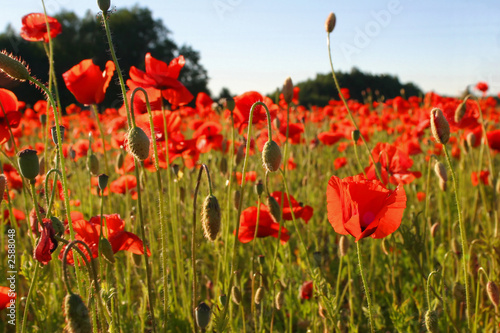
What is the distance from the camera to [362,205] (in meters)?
0.88

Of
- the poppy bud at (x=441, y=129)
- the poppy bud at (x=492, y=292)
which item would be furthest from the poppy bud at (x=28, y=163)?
the poppy bud at (x=492, y=292)

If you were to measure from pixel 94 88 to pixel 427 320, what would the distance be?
3.87ft

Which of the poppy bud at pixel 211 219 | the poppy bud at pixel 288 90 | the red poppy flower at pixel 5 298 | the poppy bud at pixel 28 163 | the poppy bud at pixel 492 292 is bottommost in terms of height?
the poppy bud at pixel 492 292

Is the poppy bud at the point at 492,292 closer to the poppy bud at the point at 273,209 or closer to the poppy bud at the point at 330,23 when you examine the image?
the poppy bud at the point at 273,209

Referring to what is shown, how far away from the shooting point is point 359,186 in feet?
2.88

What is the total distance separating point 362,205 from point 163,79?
0.72m

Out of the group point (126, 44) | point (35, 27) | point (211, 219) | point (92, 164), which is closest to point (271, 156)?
point (211, 219)

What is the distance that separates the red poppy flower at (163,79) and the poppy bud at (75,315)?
2.44 ft

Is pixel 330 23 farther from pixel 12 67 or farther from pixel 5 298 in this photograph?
pixel 5 298

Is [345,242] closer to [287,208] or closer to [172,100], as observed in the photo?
[287,208]

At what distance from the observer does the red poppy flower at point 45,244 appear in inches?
30.6

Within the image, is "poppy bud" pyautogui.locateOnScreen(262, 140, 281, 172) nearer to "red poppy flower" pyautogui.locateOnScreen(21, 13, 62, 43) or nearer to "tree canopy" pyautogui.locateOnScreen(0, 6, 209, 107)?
"red poppy flower" pyautogui.locateOnScreen(21, 13, 62, 43)

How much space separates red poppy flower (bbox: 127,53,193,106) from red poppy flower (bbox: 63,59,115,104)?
93 millimetres

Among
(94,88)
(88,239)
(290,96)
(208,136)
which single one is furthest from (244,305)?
(208,136)
